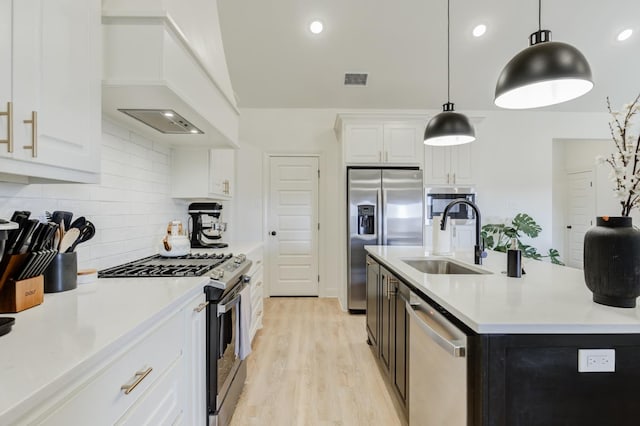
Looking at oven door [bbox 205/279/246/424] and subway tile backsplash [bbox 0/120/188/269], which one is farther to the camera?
oven door [bbox 205/279/246/424]

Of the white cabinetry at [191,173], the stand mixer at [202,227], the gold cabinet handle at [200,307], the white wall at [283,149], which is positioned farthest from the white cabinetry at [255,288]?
the white wall at [283,149]

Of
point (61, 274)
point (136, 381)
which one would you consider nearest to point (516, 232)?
point (136, 381)

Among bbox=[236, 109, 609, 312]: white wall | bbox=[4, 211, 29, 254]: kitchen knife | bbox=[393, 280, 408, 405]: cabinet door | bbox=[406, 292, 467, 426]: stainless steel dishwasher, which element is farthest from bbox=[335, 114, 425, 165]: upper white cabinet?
bbox=[4, 211, 29, 254]: kitchen knife

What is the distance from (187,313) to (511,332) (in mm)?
1230

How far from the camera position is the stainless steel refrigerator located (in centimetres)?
402

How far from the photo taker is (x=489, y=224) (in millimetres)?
4797

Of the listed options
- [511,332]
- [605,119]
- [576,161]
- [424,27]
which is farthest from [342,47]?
[576,161]

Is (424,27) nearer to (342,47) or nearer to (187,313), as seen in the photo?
(342,47)

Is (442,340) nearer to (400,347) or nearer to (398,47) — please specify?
(400,347)

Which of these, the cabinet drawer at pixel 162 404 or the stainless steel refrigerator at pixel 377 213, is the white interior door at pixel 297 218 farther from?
the cabinet drawer at pixel 162 404

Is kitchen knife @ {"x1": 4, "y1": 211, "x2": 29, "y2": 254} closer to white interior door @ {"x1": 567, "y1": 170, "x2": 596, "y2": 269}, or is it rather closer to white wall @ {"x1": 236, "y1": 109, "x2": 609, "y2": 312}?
white wall @ {"x1": 236, "y1": 109, "x2": 609, "y2": 312}

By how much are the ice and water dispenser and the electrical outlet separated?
3.03m

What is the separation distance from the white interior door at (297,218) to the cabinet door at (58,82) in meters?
3.47

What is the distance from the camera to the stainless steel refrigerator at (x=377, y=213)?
4.02 meters
